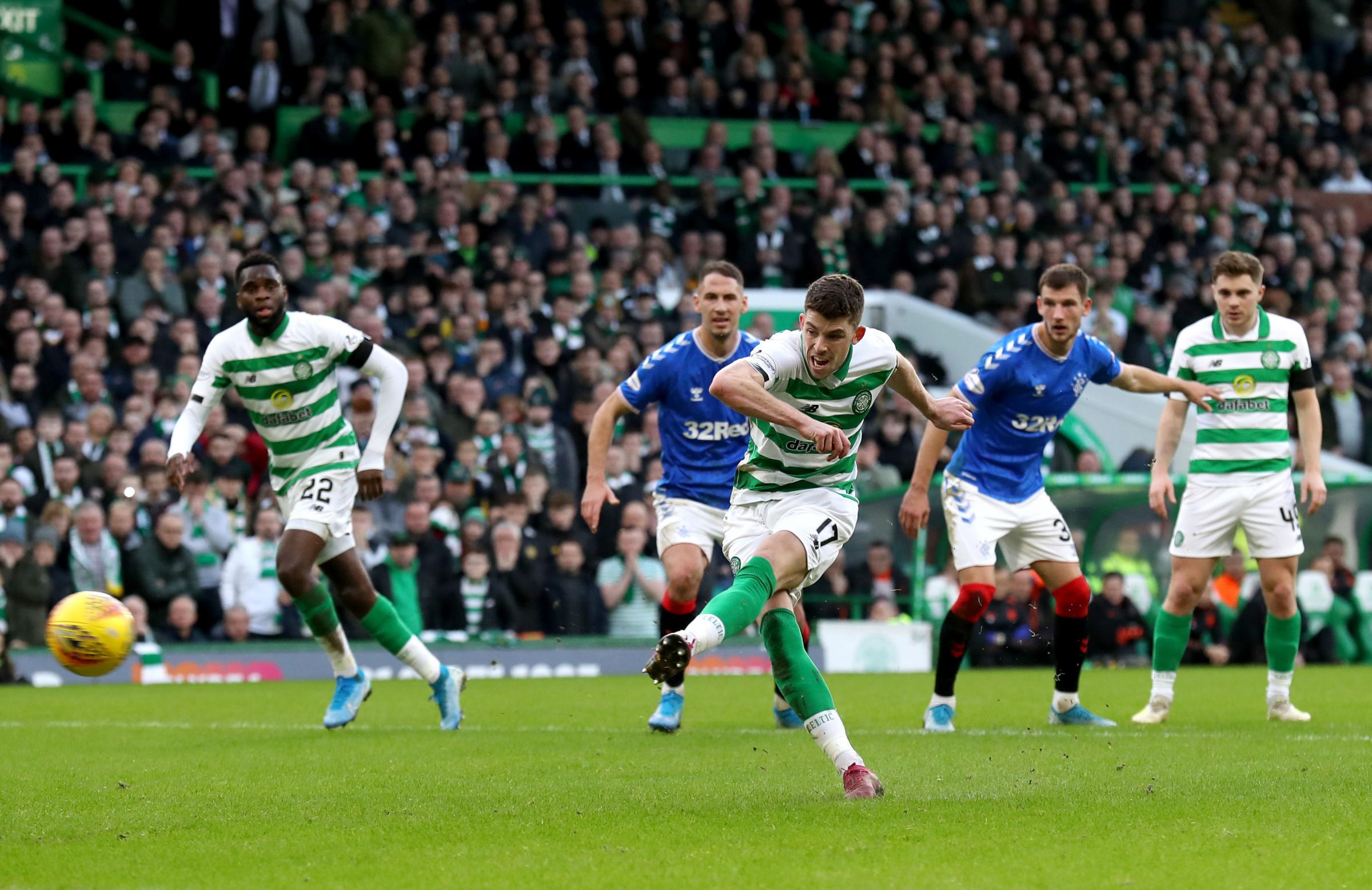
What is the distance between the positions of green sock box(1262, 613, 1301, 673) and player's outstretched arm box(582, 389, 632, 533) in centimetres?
388

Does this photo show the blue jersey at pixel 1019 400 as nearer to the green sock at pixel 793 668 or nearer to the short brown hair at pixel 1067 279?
the short brown hair at pixel 1067 279

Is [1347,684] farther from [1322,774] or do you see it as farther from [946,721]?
[1322,774]

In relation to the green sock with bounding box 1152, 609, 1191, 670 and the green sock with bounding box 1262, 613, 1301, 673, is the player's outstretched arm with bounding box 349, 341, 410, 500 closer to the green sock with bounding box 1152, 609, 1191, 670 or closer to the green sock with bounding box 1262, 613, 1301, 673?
the green sock with bounding box 1152, 609, 1191, 670

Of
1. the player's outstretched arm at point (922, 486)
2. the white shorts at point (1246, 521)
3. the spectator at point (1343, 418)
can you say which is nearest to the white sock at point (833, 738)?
the player's outstretched arm at point (922, 486)

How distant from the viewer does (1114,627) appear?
15945 mm

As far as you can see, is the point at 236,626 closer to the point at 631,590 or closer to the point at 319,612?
the point at 631,590

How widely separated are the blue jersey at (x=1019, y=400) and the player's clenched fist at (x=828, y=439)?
131 inches

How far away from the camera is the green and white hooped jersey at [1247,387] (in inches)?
387

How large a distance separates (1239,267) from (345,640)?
5431 millimetres

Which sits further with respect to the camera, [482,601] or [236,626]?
[482,601]

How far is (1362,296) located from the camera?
22312 mm

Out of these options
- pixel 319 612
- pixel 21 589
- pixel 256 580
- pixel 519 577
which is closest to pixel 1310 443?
pixel 319 612

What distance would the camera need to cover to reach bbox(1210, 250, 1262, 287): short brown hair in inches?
379

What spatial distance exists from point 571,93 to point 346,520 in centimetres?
1355
